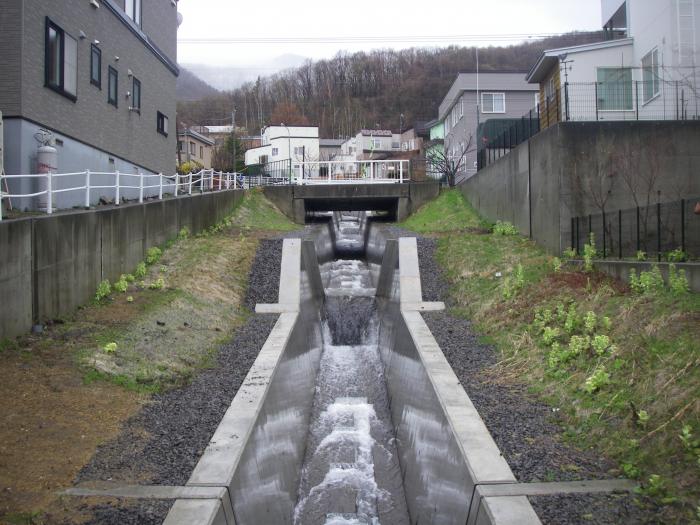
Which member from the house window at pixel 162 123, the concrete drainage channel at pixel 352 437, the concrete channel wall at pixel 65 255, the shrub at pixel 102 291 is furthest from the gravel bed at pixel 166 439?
the house window at pixel 162 123

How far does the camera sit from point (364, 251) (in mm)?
30422

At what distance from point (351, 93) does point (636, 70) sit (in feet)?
347

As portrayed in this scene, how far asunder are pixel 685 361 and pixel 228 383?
5.92 meters

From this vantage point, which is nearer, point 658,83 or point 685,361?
point 685,361

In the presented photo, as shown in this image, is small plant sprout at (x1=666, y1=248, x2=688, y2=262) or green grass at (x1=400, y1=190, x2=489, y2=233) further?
green grass at (x1=400, y1=190, x2=489, y2=233)

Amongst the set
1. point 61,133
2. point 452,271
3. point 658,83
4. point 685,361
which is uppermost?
point 658,83

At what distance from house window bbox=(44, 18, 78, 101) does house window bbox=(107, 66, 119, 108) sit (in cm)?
258

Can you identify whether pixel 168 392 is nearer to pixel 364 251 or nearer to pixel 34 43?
pixel 34 43

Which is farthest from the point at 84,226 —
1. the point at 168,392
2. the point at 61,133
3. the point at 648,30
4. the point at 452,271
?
the point at 648,30

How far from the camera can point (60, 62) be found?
16.6m

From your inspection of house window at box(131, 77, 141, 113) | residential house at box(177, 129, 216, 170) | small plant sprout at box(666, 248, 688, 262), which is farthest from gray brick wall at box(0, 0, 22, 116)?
residential house at box(177, 129, 216, 170)

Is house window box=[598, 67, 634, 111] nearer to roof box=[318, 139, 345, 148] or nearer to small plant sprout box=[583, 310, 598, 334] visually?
small plant sprout box=[583, 310, 598, 334]

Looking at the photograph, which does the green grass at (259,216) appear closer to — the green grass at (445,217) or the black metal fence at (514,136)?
the green grass at (445,217)

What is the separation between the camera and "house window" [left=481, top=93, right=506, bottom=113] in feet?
143
